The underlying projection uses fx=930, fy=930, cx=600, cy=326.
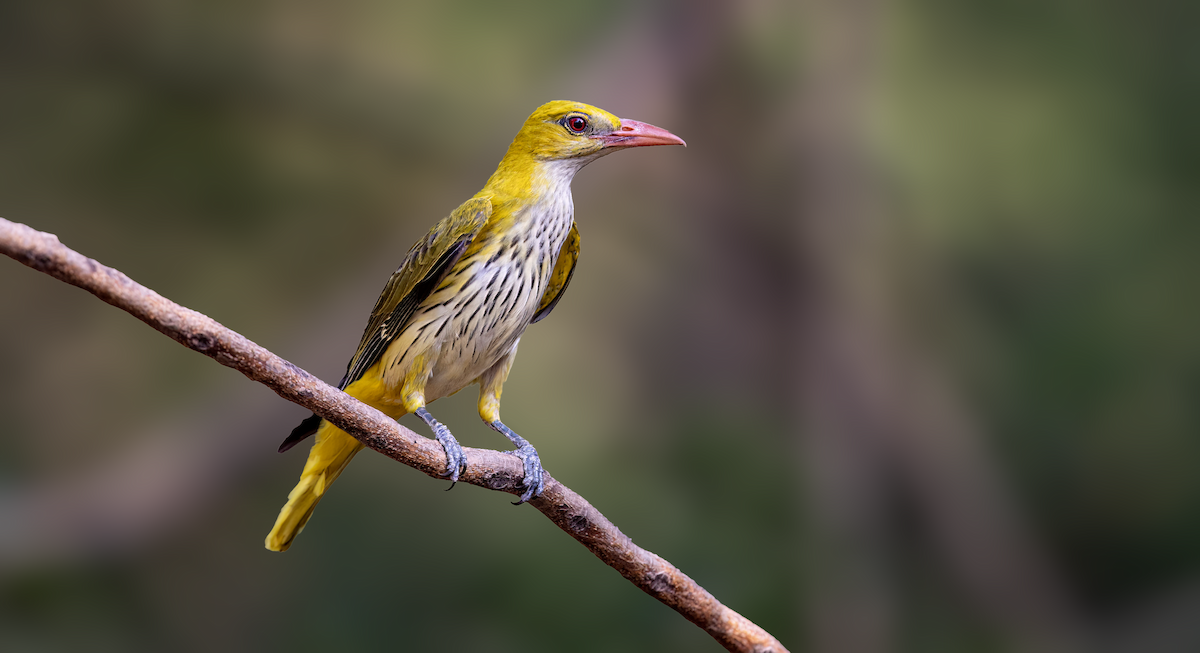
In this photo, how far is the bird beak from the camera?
2085mm

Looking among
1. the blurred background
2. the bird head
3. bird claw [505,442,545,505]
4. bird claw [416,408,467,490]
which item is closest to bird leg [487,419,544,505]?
A: bird claw [505,442,545,505]

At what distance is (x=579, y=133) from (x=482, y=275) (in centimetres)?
40

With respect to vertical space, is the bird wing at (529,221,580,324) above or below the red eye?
below

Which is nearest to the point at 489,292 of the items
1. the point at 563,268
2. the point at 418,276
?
the point at 418,276

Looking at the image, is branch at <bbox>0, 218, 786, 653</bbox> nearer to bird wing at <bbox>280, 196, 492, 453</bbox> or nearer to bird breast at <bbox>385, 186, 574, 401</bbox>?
bird breast at <bbox>385, 186, 574, 401</bbox>

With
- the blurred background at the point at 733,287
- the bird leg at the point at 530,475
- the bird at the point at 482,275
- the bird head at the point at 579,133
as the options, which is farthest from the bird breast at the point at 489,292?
the blurred background at the point at 733,287

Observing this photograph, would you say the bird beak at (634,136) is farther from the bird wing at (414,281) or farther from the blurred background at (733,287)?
the blurred background at (733,287)

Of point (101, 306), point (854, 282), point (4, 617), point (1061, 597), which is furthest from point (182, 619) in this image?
point (1061, 597)

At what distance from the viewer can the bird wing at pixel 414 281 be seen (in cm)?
216

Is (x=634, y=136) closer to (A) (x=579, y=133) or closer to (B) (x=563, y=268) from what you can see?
(A) (x=579, y=133)

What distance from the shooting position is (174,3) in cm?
463

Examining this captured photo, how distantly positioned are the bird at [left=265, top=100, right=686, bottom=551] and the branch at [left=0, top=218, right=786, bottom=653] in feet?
0.82

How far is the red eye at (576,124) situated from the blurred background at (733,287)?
89.0 inches

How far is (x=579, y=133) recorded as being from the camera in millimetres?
2158
